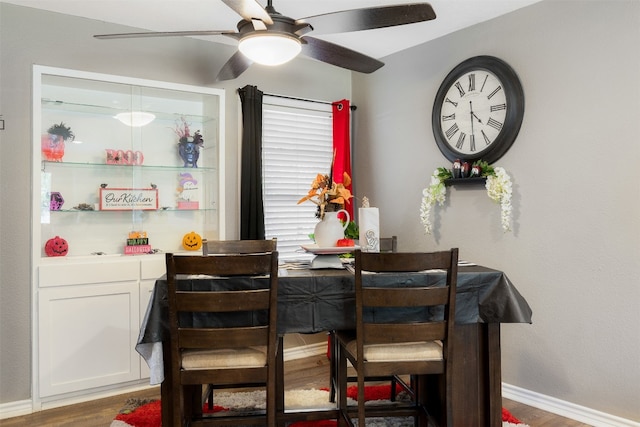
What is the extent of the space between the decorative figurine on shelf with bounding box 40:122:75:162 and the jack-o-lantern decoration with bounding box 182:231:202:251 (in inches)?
42.0

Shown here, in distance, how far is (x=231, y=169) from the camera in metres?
3.90

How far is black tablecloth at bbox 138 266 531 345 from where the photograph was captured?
2037 millimetres

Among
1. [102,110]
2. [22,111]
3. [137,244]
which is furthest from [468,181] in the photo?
[22,111]

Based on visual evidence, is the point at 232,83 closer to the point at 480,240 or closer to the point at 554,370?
the point at 480,240

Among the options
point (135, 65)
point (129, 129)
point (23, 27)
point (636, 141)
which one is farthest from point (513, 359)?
point (23, 27)

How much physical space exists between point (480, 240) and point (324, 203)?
63.4 inches

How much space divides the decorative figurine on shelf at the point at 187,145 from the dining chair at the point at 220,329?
1924mm

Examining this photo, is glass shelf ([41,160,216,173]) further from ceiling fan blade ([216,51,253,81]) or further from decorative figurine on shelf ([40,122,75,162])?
ceiling fan blade ([216,51,253,81])

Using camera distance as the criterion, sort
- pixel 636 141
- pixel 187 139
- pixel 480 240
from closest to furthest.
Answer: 1. pixel 636 141
2. pixel 480 240
3. pixel 187 139

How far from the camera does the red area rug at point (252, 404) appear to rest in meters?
2.72

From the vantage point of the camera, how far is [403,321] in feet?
7.30

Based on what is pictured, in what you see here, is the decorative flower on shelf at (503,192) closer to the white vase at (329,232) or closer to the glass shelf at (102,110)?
the white vase at (329,232)

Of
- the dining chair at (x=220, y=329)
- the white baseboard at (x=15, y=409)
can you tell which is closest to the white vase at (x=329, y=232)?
the dining chair at (x=220, y=329)

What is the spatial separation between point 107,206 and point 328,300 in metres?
2.12
